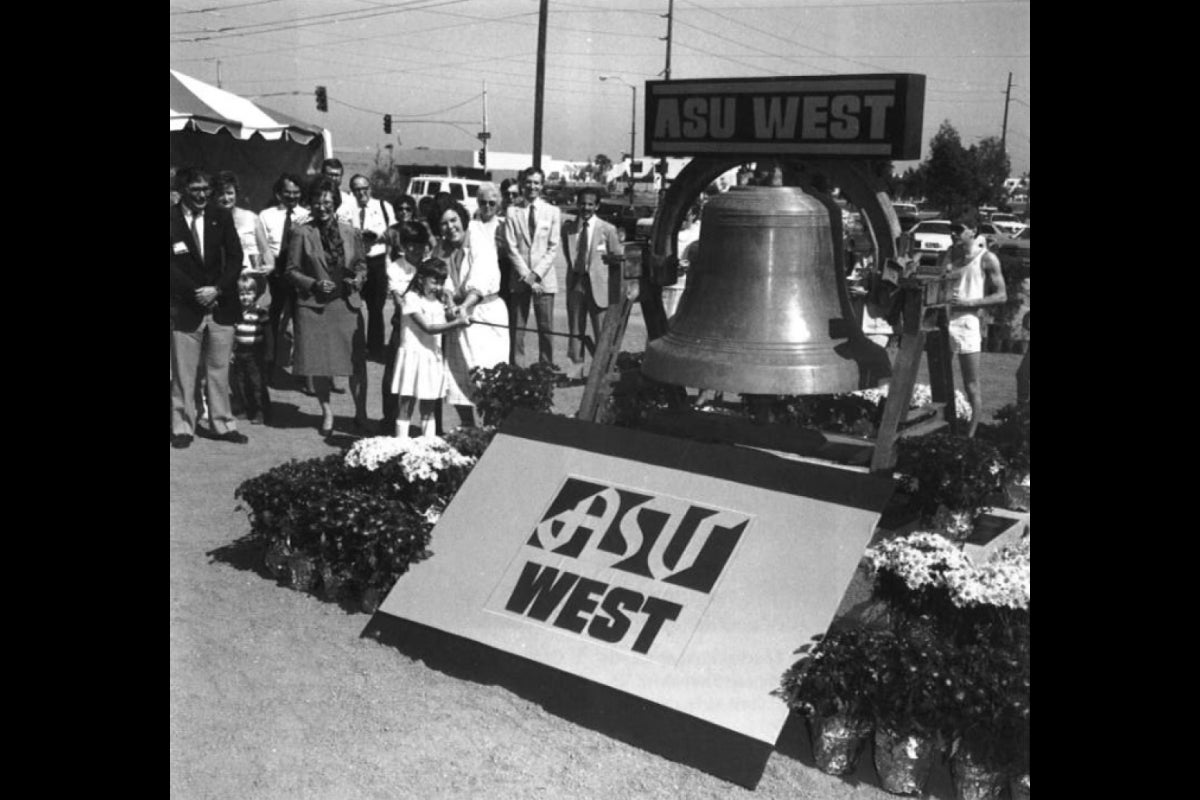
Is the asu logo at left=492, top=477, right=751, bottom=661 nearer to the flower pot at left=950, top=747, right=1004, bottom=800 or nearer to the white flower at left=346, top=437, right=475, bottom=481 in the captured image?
the flower pot at left=950, top=747, right=1004, bottom=800

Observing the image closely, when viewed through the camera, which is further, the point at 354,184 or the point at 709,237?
the point at 354,184

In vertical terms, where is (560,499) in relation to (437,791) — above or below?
above

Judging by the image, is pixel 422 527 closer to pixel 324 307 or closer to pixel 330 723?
pixel 330 723

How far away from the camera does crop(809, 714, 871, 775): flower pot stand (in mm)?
3861

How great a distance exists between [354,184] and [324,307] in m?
2.93

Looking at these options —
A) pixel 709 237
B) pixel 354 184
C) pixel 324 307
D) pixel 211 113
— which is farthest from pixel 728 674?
pixel 211 113

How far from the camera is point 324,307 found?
314 inches

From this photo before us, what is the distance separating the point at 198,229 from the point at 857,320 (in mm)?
4519

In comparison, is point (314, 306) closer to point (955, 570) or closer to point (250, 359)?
point (250, 359)

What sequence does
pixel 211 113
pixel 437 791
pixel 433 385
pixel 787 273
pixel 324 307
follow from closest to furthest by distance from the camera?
pixel 437 791
pixel 787 273
pixel 433 385
pixel 324 307
pixel 211 113

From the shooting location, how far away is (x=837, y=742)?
3.88 m

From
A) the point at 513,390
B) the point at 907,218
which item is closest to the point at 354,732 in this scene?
the point at 513,390

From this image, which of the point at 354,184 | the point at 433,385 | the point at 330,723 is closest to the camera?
the point at 330,723
